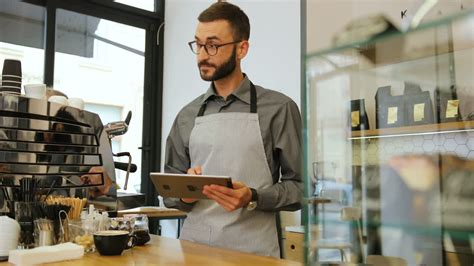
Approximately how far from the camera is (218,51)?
1.64m

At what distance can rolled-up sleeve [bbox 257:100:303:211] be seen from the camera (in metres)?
1.50

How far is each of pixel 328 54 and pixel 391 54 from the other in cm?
13

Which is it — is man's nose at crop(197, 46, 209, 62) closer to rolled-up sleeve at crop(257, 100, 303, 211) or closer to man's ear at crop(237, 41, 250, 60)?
man's ear at crop(237, 41, 250, 60)

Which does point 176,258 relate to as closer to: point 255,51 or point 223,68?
point 223,68

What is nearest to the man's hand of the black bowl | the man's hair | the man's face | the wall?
the black bowl

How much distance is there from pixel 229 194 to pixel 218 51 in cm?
57

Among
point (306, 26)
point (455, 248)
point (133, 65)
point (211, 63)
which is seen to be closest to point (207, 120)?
point (211, 63)

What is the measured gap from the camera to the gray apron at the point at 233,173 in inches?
59.6

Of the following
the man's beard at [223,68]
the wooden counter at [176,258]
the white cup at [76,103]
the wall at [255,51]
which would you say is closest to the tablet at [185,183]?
the wooden counter at [176,258]

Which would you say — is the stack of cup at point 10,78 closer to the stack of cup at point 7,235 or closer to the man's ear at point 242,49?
the stack of cup at point 7,235

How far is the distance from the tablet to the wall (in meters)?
2.05

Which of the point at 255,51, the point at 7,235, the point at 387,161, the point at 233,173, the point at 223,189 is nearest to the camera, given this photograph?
the point at 387,161

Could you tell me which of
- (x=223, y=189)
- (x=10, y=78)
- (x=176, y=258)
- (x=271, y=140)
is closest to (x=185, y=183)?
(x=223, y=189)

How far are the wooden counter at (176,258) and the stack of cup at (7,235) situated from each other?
0.04 meters
